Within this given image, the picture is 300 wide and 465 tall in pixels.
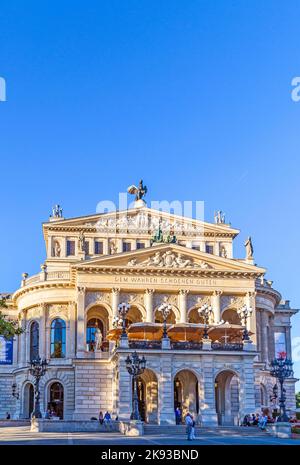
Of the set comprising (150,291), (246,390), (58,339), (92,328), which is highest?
(150,291)

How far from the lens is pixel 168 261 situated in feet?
220

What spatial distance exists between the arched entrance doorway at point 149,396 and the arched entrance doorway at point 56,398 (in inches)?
451

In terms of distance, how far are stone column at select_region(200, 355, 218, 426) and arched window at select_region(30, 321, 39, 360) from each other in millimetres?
22363

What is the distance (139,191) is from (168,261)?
18.1m

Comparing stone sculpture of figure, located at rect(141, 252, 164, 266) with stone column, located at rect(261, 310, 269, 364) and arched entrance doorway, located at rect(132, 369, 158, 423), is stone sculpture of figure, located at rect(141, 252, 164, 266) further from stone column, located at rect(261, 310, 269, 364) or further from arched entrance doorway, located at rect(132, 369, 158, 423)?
stone column, located at rect(261, 310, 269, 364)

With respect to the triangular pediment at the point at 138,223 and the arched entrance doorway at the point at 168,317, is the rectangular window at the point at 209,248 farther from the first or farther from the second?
the arched entrance doorway at the point at 168,317

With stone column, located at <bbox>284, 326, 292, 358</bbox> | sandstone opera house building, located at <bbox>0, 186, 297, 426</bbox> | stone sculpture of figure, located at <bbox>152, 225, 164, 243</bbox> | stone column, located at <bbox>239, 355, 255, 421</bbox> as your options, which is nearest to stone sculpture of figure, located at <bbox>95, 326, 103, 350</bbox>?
sandstone opera house building, located at <bbox>0, 186, 297, 426</bbox>

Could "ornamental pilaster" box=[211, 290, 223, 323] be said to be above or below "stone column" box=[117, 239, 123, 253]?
below

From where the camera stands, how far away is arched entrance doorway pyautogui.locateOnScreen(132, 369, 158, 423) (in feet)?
183

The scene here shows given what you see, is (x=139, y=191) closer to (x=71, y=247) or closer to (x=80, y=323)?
(x=71, y=247)

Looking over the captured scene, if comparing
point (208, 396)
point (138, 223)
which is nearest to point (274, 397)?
point (208, 396)

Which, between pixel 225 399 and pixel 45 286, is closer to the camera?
pixel 225 399

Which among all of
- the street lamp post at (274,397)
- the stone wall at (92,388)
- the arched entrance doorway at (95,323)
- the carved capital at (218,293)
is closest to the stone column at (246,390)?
the street lamp post at (274,397)
